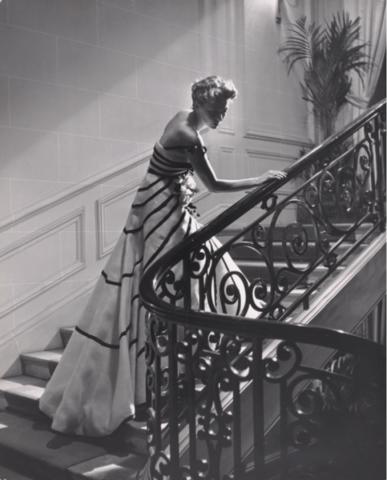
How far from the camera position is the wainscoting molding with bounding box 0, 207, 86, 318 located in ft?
15.1

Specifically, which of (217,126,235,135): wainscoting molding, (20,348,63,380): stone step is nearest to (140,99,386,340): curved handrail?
(20,348,63,380): stone step

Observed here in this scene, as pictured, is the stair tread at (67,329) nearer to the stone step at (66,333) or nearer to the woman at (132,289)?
the stone step at (66,333)

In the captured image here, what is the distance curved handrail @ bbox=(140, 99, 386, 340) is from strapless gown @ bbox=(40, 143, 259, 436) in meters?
0.45

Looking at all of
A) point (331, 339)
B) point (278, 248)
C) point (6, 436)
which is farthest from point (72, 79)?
point (331, 339)

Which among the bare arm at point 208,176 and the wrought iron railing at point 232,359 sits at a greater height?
the bare arm at point 208,176

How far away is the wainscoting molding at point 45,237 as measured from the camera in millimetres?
4617

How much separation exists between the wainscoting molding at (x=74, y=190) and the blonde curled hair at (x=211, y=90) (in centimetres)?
197

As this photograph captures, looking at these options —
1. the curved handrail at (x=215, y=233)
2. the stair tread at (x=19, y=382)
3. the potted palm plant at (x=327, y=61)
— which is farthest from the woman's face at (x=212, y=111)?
the potted palm plant at (x=327, y=61)

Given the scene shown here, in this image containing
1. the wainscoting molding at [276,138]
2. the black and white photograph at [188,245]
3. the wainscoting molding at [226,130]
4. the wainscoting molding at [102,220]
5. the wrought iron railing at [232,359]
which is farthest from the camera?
the wainscoting molding at [276,138]

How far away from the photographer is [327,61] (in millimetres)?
6598

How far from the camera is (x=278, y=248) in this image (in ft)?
16.0

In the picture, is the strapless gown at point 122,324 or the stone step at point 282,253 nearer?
the strapless gown at point 122,324

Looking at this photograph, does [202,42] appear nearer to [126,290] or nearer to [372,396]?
[126,290]

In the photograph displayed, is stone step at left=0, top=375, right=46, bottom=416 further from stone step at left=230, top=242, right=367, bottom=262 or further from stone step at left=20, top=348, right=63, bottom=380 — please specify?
stone step at left=230, top=242, right=367, bottom=262
